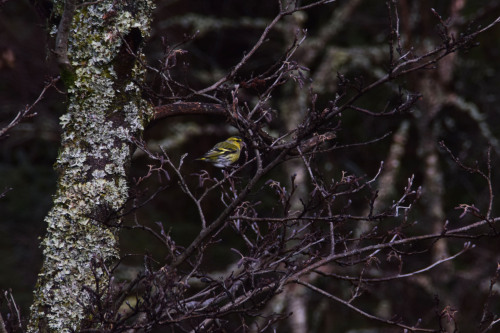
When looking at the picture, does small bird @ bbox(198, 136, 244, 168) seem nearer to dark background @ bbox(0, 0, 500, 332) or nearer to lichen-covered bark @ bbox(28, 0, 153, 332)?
lichen-covered bark @ bbox(28, 0, 153, 332)

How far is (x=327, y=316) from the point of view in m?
11.0

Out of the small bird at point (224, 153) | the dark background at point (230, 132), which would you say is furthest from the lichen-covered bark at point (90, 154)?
the dark background at point (230, 132)

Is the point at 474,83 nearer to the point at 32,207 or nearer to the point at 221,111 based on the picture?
the point at 32,207

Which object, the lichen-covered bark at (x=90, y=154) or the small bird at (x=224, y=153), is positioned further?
the small bird at (x=224, y=153)

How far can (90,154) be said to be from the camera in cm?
312

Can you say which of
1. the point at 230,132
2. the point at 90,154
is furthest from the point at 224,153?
the point at 230,132

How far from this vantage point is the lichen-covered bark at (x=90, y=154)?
9.73ft

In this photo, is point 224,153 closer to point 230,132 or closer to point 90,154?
point 90,154

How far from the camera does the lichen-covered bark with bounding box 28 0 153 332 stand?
2.97m

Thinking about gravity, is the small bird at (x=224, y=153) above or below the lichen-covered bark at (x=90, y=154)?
below

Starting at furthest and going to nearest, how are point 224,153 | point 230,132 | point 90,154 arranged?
1. point 230,132
2. point 224,153
3. point 90,154

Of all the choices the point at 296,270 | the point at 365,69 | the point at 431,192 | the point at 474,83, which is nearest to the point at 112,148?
the point at 296,270

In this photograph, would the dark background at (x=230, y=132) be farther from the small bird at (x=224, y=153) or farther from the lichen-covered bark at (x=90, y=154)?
the lichen-covered bark at (x=90, y=154)

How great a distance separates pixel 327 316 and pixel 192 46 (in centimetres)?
520
